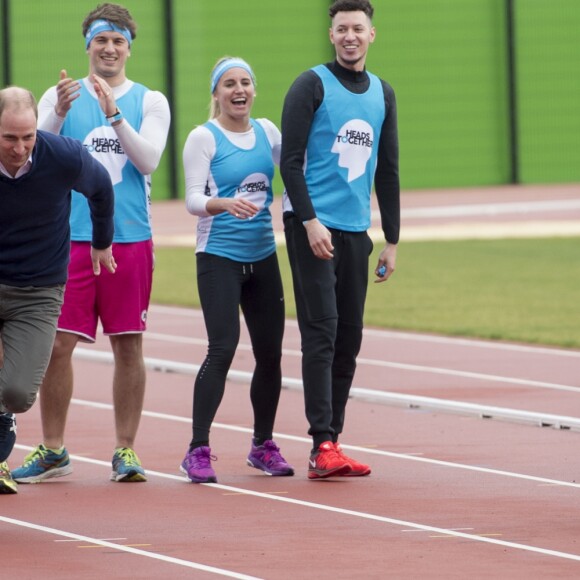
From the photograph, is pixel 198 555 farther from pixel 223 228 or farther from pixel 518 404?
pixel 518 404

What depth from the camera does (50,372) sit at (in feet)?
28.1

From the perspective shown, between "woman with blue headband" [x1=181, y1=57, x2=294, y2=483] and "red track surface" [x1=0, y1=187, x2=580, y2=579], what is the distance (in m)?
0.42

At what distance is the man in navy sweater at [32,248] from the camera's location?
23.8 ft

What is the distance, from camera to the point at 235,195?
8570mm

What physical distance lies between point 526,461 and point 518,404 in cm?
229

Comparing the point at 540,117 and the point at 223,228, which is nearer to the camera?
the point at 223,228

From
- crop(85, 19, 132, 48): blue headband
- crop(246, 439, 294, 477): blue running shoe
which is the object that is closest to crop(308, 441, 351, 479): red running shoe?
crop(246, 439, 294, 477): blue running shoe

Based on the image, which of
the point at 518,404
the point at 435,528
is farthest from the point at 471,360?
the point at 435,528

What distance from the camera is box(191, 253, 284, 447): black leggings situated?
333 inches

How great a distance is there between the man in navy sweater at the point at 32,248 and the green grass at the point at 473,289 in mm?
8071

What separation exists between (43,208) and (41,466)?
169cm

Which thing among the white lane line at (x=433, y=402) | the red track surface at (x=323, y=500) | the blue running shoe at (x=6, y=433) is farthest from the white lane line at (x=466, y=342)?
the blue running shoe at (x=6, y=433)

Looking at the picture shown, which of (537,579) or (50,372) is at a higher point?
(50,372)

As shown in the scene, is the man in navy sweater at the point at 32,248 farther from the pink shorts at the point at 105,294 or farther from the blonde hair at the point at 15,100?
the pink shorts at the point at 105,294
